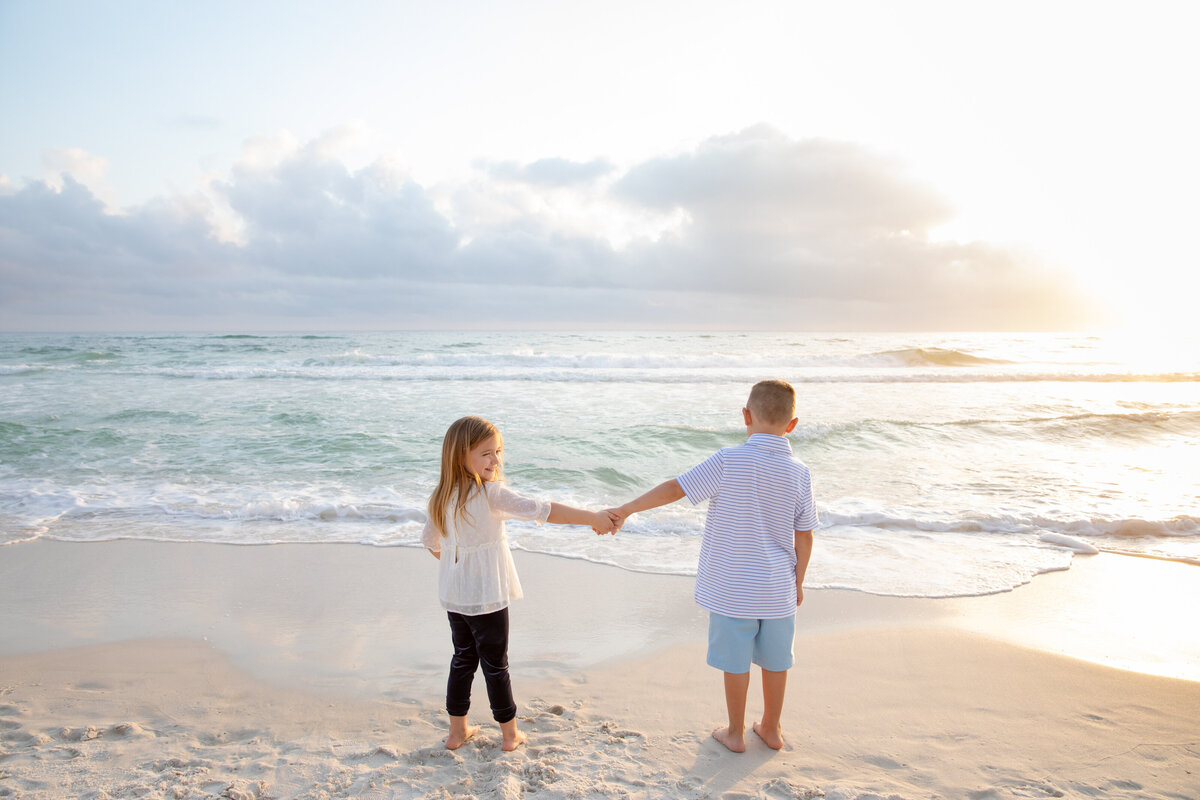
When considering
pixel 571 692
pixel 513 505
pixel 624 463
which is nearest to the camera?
pixel 513 505

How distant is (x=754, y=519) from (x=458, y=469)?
1.31 m

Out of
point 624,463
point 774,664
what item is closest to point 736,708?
point 774,664

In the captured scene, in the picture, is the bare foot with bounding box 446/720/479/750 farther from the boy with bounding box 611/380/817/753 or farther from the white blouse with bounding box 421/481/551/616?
the boy with bounding box 611/380/817/753

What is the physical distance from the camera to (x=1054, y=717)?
3.09 meters

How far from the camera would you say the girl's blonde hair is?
2.66m

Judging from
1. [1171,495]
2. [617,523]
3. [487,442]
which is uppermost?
[487,442]

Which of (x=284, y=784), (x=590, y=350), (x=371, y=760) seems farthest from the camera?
(x=590, y=350)

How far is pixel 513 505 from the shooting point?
2.65 meters

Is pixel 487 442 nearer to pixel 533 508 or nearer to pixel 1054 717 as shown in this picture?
pixel 533 508

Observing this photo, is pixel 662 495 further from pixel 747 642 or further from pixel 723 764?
pixel 723 764

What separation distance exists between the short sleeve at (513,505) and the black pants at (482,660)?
18.3 inches

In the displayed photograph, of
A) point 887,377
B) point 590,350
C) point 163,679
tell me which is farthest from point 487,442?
point 590,350

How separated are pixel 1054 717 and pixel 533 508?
9.32 ft

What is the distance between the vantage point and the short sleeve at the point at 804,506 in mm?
2712
